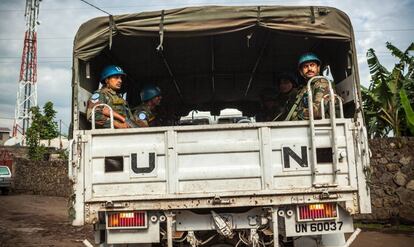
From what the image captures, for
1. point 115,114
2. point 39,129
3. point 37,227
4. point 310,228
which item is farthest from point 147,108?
point 39,129

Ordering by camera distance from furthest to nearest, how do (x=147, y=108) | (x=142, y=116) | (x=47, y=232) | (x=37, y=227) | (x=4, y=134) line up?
1. (x=4, y=134)
2. (x=37, y=227)
3. (x=47, y=232)
4. (x=147, y=108)
5. (x=142, y=116)

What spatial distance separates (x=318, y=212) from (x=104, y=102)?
2.59m

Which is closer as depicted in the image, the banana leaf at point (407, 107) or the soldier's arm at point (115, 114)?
the soldier's arm at point (115, 114)

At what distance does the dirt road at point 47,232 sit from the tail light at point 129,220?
4867 millimetres

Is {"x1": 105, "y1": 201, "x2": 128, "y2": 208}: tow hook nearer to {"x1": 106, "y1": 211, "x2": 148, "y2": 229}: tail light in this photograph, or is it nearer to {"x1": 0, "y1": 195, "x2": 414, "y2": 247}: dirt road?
{"x1": 106, "y1": 211, "x2": 148, "y2": 229}: tail light

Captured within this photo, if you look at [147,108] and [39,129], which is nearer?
[147,108]

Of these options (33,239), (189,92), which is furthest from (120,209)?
(33,239)

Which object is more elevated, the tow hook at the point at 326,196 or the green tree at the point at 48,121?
the green tree at the point at 48,121

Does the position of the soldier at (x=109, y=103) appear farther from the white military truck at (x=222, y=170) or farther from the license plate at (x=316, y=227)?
the license plate at (x=316, y=227)

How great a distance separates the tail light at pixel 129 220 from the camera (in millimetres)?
3696

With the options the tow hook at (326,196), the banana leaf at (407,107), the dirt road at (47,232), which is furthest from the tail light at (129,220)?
the banana leaf at (407,107)

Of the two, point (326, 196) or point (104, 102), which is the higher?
point (104, 102)

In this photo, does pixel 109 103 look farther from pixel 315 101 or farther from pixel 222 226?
pixel 315 101

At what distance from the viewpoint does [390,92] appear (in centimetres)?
977
